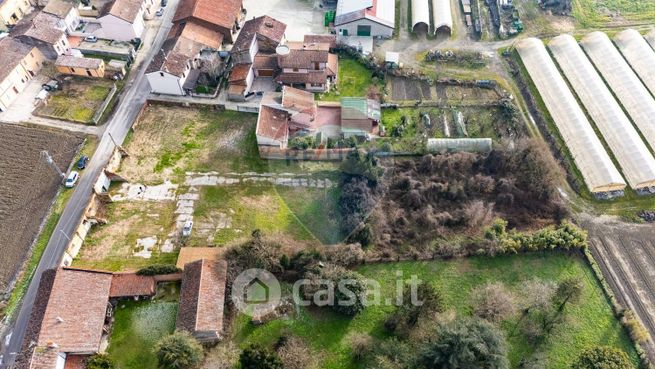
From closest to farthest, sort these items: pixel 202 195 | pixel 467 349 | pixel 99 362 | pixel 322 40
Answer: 1. pixel 467 349
2. pixel 99 362
3. pixel 202 195
4. pixel 322 40

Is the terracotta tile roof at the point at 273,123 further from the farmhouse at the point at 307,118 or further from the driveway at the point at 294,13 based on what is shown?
the driveway at the point at 294,13

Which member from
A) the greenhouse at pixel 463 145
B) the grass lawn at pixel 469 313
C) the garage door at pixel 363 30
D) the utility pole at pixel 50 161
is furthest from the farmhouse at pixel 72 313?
the garage door at pixel 363 30

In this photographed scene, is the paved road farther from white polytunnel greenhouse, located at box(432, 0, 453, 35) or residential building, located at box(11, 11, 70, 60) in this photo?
white polytunnel greenhouse, located at box(432, 0, 453, 35)

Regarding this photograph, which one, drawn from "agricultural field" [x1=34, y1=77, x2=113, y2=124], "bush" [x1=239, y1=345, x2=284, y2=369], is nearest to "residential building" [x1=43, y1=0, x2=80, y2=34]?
"agricultural field" [x1=34, y1=77, x2=113, y2=124]

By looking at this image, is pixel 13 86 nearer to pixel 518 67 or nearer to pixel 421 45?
pixel 421 45

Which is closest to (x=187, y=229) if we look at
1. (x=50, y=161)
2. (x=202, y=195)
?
(x=202, y=195)

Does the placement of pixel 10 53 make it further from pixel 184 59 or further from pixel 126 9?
pixel 184 59

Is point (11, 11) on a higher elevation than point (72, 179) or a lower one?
higher
